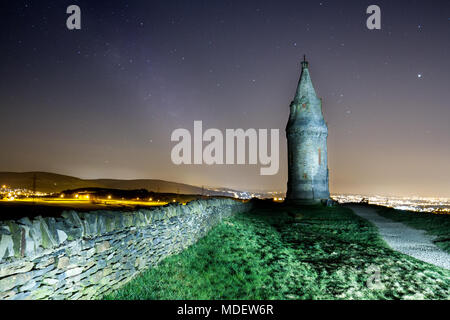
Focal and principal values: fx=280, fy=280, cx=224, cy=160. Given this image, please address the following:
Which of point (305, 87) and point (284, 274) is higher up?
point (305, 87)

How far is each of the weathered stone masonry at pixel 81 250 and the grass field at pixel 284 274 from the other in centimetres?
49

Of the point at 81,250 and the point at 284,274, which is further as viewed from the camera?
the point at 284,274

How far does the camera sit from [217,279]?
735 centimetres

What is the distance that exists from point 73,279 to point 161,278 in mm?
2494

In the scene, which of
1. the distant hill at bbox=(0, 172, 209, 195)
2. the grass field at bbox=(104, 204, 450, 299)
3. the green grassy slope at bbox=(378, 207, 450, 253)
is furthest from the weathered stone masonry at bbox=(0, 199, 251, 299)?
the distant hill at bbox=(0, 172, 209, 195)

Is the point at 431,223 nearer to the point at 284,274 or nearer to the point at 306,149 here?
the point at 284,274

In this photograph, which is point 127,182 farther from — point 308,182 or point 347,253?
point 347,253

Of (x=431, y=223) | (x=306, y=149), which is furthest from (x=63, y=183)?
(x=431, y=223)

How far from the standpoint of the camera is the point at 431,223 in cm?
1739

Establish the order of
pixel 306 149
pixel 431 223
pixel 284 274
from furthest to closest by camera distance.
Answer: pixel 306 149
pixel 431 223
pixel 284 274

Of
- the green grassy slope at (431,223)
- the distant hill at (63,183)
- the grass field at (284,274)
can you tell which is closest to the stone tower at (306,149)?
the green grassy slope at (431,223)

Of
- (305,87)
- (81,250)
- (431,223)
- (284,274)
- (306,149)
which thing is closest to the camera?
(81,250)

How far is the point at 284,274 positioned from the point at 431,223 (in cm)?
1470
